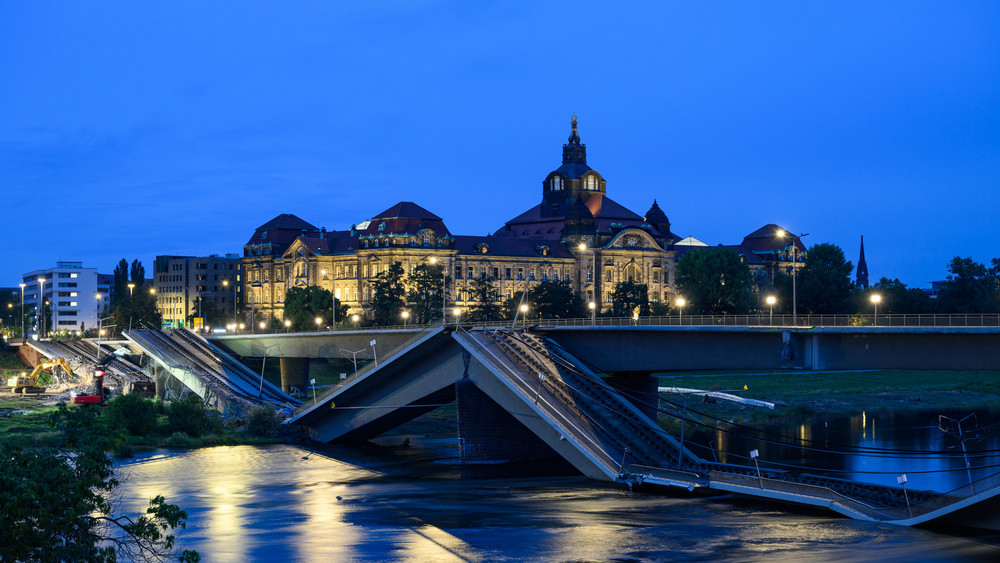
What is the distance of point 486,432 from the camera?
74188 millimetres

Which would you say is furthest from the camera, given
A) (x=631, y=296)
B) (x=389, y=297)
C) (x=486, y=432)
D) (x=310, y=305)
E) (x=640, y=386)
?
(x=631, y=296)

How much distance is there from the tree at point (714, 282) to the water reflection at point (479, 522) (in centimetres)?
9822

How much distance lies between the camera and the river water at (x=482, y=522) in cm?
4403

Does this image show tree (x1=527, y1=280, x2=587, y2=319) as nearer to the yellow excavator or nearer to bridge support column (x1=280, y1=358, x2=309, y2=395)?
bridge support column (x1=280, y1=358, x2=309, y2=395)

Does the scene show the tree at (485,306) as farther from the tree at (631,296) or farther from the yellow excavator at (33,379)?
the yellow excavator at (33,379)

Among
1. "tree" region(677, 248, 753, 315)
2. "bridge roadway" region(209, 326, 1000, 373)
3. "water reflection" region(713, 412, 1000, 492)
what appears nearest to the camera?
"bridge roadway" region(209, 326, 1000, 373)

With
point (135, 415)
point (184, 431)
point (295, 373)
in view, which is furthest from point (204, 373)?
point (135, 415)

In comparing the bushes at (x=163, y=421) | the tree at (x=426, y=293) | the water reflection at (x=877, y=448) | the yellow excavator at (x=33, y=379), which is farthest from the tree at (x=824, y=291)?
the yellow excavator at (x=33, y=379)

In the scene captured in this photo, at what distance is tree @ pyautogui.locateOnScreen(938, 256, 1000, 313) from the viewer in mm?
138375

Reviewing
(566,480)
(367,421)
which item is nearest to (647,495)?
(566,480)

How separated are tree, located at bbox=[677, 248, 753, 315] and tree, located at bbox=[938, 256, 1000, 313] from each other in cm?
2740

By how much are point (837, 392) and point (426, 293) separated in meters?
68.5

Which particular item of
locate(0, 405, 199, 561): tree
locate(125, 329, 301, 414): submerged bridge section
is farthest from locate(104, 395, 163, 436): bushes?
locate(0, 405, 199, 561): tree

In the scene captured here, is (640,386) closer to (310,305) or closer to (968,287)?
(968,287)
